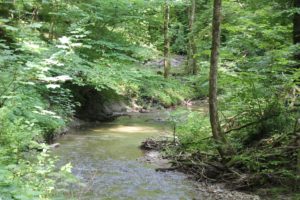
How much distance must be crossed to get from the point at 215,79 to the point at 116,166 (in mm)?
3205

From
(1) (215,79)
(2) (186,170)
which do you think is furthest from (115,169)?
(1) (215,79)

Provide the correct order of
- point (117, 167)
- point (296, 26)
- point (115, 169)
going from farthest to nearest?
point (296, 26)
point (117, 167)
point (115, 169)

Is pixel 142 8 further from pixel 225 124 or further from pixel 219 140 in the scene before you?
pixel 219 140

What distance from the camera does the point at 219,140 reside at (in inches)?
323

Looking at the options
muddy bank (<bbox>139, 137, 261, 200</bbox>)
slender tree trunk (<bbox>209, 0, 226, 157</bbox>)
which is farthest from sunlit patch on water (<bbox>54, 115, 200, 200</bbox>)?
slender tree trunk (<bbox>209, 0, 226, 157</bbox>)

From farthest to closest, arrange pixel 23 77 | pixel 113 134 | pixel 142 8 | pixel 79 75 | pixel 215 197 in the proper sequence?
pixel 142 8 → pixel 79 75 → pixel 113 134 → pixel 215 197 → pixel 23 77

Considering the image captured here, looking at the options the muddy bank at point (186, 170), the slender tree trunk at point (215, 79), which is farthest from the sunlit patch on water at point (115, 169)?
the slender tree trunk at point (215, 79)

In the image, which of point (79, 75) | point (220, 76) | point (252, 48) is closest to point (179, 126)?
point (220, 76)

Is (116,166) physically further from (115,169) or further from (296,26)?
(296,26)

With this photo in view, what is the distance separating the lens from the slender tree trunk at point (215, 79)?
26.3 feet

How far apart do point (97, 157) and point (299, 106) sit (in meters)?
5.15

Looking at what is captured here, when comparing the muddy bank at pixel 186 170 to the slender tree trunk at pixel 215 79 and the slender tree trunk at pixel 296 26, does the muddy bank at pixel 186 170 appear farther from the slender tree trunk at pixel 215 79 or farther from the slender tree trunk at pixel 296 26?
the slender tree trunk at pixel 296 26

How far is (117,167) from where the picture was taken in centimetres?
917

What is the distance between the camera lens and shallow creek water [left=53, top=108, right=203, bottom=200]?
290 inches
